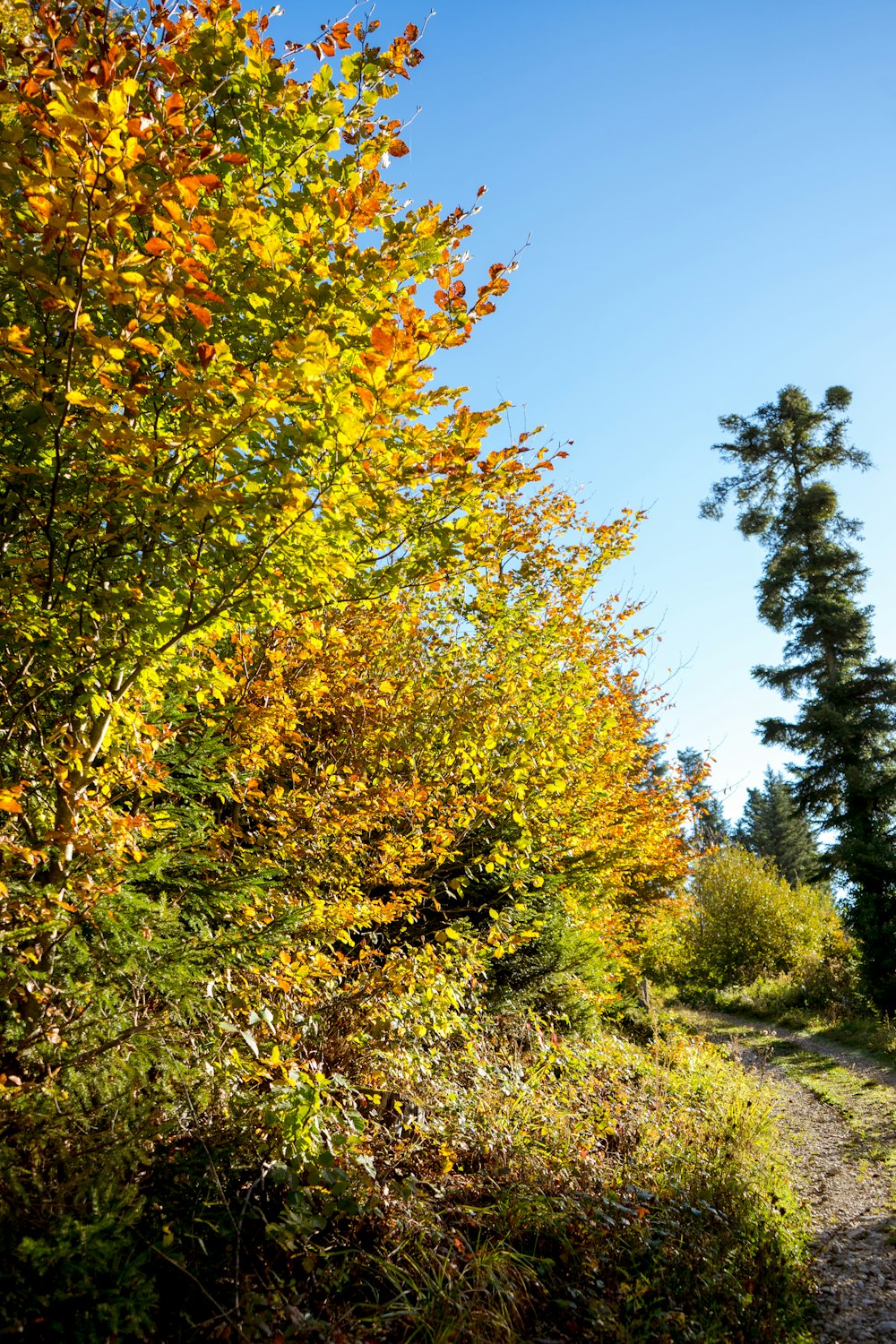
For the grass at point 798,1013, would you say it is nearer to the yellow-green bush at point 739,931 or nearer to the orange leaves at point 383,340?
the yellow-green bush at point 739,931

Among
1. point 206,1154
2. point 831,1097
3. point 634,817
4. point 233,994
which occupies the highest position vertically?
point 634,817

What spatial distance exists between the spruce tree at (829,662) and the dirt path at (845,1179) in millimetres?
3683

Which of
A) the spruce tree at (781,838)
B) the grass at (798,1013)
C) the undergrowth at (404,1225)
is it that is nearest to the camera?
the undergrowth at (404,1225)

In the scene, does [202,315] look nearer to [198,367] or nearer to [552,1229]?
[198,367]

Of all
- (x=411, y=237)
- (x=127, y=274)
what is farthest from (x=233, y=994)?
(x=411, y=237)

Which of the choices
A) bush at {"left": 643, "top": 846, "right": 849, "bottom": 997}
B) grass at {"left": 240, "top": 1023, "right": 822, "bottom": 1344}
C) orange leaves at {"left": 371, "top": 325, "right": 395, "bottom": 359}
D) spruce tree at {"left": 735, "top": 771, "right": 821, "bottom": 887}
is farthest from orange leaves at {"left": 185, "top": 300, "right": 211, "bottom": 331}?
spruce tree at {"left": 735, "top": 771, "right": 821, "bottom": 887}

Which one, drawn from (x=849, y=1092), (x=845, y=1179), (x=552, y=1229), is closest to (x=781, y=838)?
(x=849, y=1092)

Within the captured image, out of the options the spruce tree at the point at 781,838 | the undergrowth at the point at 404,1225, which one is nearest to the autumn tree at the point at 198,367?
the undergrowth at the point at 404,1225

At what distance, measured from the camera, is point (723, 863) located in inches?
896

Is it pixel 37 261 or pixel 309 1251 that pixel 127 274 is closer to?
pixel 37 261

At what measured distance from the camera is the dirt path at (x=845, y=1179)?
13.7 feet

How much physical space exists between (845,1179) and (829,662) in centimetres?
1290

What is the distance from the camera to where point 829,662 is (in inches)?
659

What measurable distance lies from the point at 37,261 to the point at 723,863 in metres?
24.4
